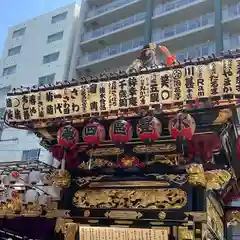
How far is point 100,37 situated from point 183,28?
28.5 ft

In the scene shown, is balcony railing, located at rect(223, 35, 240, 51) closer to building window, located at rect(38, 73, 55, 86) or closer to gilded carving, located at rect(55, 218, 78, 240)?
building window, located at rect(38, 73, 55, 86)

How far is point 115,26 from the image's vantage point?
38031 mm

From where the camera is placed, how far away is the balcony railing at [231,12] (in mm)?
31375

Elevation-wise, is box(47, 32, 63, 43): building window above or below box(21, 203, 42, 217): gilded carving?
above

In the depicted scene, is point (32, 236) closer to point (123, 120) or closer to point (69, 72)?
point (123, 120)

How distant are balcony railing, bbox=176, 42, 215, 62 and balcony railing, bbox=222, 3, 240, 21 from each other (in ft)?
7.81

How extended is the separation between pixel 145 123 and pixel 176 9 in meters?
29.7

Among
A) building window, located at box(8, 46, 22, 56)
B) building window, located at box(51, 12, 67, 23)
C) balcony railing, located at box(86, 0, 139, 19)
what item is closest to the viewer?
balcony railing, located at box(86, 0, 139, 19)

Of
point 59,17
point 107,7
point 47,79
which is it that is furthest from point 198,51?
point 59,17

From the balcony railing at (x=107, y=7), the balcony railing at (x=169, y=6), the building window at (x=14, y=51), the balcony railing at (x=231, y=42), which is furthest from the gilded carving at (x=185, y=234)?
the building window at (x=14, y=51)

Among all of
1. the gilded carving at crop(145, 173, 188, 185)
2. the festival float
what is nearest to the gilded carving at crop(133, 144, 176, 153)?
the festival float

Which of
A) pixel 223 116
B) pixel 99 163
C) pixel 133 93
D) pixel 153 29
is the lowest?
pixel 99 163

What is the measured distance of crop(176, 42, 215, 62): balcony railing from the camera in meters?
31.8

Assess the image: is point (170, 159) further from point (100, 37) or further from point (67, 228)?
point (100, 37)
